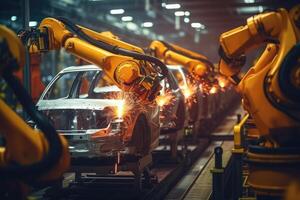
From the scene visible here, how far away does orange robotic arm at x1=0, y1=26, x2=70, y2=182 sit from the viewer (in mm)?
4016

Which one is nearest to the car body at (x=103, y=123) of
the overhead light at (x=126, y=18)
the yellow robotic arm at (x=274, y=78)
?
the yellow robotic arm at (x=274, y=78)

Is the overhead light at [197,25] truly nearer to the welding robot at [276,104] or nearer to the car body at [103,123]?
the car body at [103,123]

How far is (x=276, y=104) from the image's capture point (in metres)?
4.79

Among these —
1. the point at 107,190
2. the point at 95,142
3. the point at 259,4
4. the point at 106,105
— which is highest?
the point at 259,4

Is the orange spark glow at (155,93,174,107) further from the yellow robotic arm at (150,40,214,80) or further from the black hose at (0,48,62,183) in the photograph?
the black hose at (0,48,62,183)

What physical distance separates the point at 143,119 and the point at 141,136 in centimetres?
28

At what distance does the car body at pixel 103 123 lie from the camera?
6.68 metres

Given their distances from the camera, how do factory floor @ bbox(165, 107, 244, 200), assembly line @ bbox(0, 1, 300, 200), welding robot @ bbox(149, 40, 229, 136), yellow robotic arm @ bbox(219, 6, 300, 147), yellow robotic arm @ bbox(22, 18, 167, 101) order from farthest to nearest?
welding robot @ bbox(149, 40, 229, 136)
factory floor @ bbox(165, 107, 244, 200)
yellow robotic arm @ bbox(22, 18, 167, 101)
yellow robotic arm @ bbox(219, 6, 300, 147)
assembly line @ bbox(0, 1, 300, 200)

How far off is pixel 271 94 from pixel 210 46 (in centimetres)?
3197

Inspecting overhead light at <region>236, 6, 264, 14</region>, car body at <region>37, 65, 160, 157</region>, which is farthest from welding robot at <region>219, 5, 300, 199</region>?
overhead light at <region>236, 6, 264, 14</region>

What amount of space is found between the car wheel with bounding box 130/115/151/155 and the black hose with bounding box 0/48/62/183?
3273 millimetres

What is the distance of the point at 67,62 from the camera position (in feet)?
87.6

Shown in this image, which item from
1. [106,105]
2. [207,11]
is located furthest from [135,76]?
[207,11]

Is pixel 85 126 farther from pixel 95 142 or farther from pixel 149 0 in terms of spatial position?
pixel 149 0
